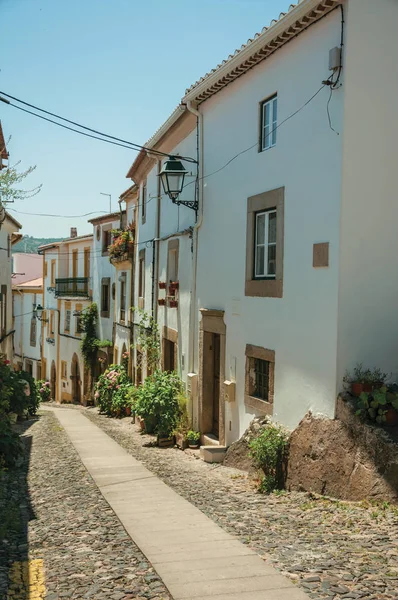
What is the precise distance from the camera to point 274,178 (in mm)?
9531

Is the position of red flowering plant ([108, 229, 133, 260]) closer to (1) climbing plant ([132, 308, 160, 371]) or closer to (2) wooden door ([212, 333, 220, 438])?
(1) climbing plant ([132, 308, 160, 371])

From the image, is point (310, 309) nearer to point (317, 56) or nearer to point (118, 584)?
point (317, 56)

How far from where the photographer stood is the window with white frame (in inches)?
384

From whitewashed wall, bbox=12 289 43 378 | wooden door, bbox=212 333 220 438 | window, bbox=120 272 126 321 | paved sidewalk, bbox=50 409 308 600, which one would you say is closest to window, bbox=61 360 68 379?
whitewashed wall, bbox=12 289 43 378

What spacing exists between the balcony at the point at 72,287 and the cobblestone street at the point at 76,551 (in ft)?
72.7

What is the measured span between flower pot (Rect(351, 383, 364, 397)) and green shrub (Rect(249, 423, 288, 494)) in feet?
4.77

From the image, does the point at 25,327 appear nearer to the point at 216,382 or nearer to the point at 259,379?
the point at 216,382

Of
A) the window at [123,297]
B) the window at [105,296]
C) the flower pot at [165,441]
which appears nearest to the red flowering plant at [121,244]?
the window at [123,297]

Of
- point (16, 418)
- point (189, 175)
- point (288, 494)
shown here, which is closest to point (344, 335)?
point (288, 494)

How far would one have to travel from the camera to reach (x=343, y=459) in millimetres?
7488

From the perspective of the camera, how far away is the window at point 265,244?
9305 millimetres

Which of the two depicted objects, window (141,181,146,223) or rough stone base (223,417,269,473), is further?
window (141,181,146,223)

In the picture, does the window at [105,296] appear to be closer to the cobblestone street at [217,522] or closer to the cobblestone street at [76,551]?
the cobblestone street at [217,522]

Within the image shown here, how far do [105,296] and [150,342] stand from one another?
38.7ft
